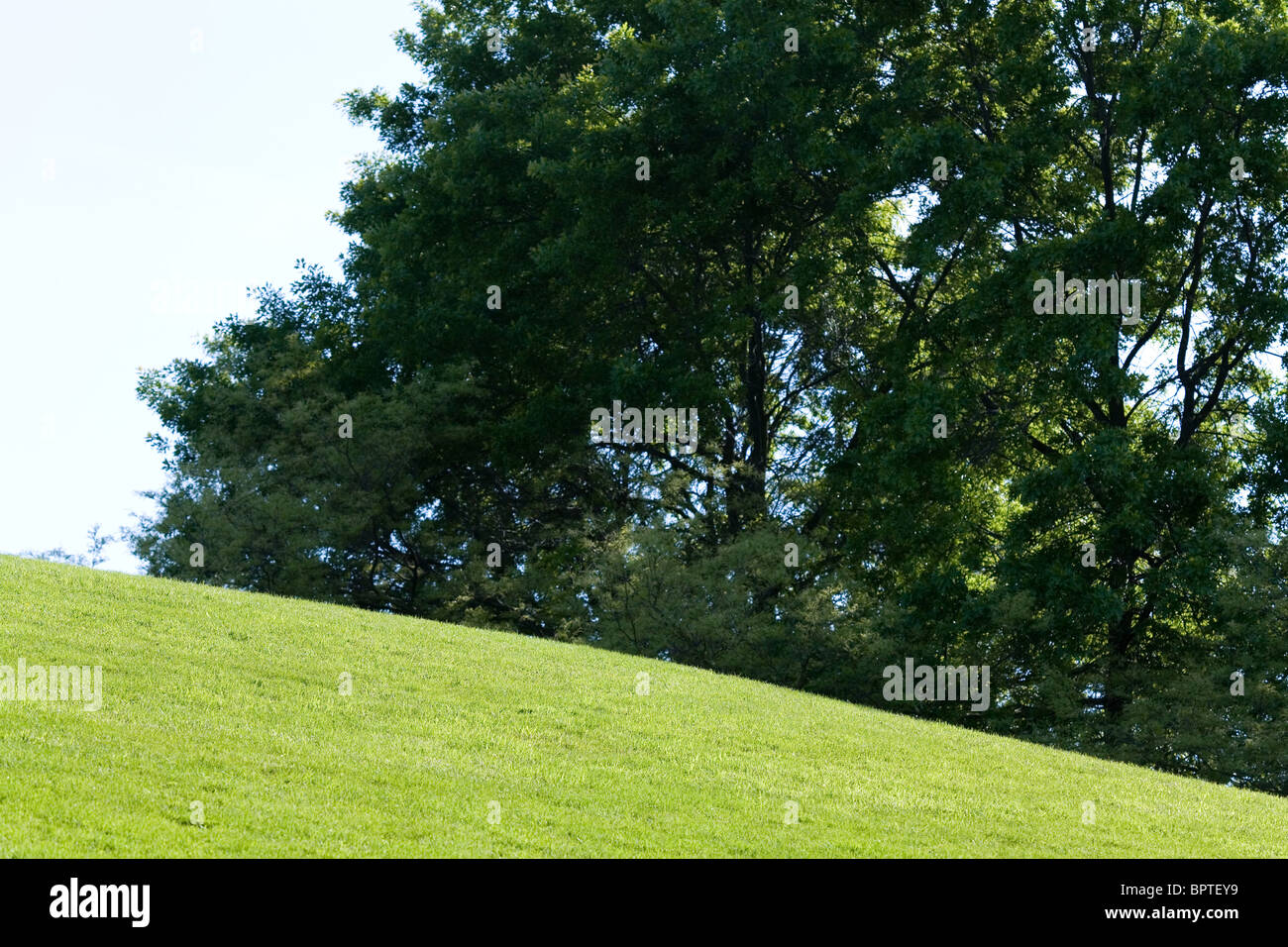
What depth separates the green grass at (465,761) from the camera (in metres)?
11.2

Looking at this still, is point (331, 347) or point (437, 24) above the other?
point (437, 24)

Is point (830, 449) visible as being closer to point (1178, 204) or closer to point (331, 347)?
point (1178, 204)

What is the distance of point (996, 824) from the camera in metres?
13.7

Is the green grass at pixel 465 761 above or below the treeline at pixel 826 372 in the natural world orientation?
below

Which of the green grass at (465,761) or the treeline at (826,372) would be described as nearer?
the green grass at (465,761)

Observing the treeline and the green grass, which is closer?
the green grass

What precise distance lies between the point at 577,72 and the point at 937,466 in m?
14.6

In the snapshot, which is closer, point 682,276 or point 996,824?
point 996,824

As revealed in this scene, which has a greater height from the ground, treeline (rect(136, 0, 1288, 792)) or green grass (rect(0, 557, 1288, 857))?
treeline (rect(136, 0, 1288, 792))

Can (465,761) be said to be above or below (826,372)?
below

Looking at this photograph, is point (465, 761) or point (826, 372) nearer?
point (465, 761)

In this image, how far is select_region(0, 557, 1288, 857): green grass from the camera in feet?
36.9

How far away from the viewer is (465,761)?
45.1ft
